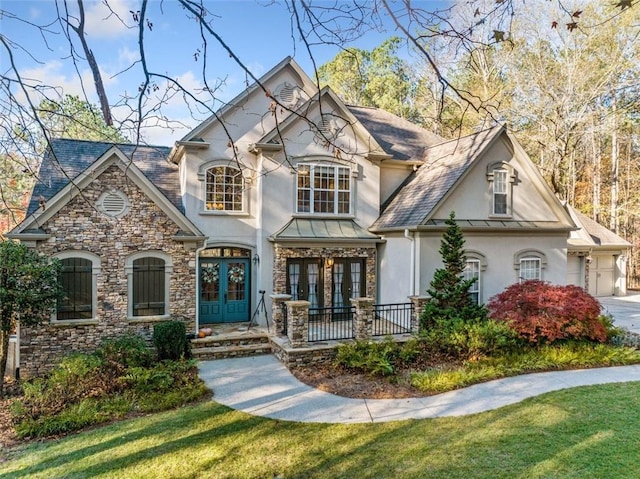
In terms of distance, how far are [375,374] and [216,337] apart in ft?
15.7

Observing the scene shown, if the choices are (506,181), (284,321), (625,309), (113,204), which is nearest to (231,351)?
(284,321)

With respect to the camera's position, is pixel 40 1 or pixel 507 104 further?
pixel 507 104

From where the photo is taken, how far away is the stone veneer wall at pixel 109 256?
1033 centimetres

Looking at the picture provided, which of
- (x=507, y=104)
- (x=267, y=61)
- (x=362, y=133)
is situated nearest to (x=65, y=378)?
(x=267, y=61)

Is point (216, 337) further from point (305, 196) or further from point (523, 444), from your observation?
point (523, 444)

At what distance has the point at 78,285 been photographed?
1073 centimetres

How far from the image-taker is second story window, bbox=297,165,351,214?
1400 cm

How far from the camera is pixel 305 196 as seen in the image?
14078 millimetres

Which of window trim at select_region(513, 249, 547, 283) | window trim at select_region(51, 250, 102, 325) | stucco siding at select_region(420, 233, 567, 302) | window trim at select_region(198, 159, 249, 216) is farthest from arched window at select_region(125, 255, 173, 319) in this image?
window trim at select_region(513, 249, 547, 283)

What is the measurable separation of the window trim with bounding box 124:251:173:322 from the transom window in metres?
2.61

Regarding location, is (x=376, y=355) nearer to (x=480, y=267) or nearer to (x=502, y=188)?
(x=480, y=267)

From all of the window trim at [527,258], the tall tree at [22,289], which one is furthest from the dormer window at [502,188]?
the tall tree at [22,289]

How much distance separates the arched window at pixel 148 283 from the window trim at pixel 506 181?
10917 millimetres

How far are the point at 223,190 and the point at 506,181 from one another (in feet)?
32.9
